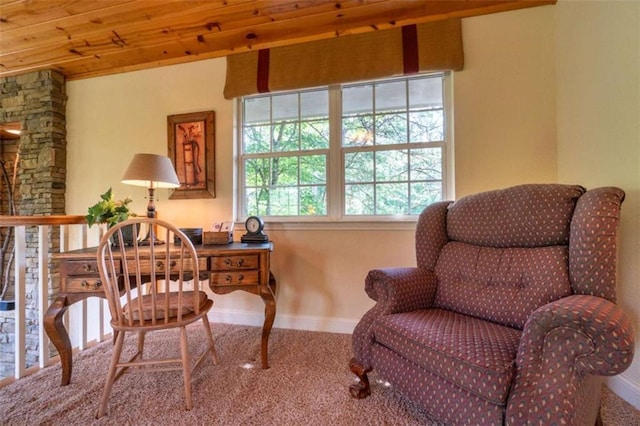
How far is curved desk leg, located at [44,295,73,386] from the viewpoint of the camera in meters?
1.52

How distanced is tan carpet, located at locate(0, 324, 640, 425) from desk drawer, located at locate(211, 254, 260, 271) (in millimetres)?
605

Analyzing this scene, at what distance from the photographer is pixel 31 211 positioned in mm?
2775

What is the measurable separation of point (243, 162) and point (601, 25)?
2.51 metres

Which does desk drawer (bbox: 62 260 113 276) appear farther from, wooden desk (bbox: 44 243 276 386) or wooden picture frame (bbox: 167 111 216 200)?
wooden picture frame (bbox: 167 111 216 200)

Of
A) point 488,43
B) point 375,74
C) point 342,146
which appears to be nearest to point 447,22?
point 488,43

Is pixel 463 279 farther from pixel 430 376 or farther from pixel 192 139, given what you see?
pixel 192 139

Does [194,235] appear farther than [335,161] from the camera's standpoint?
No

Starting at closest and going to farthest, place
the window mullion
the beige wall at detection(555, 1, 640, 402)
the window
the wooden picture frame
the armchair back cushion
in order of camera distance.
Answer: the armchair back cushion < the beige wall at detection(555, 1, 640, 402) < the window < the window mullion < the wooden picture frame

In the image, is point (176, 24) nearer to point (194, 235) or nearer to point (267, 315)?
point (194, 235)

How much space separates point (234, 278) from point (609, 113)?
7.30ft

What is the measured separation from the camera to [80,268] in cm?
158

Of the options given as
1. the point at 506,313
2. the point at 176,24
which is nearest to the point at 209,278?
the point at 506,313

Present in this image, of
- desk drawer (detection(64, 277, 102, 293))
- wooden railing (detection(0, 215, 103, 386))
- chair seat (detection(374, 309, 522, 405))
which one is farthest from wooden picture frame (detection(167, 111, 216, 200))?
chair seat (detection(374, 309, 522, 405))

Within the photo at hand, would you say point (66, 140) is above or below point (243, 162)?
above
